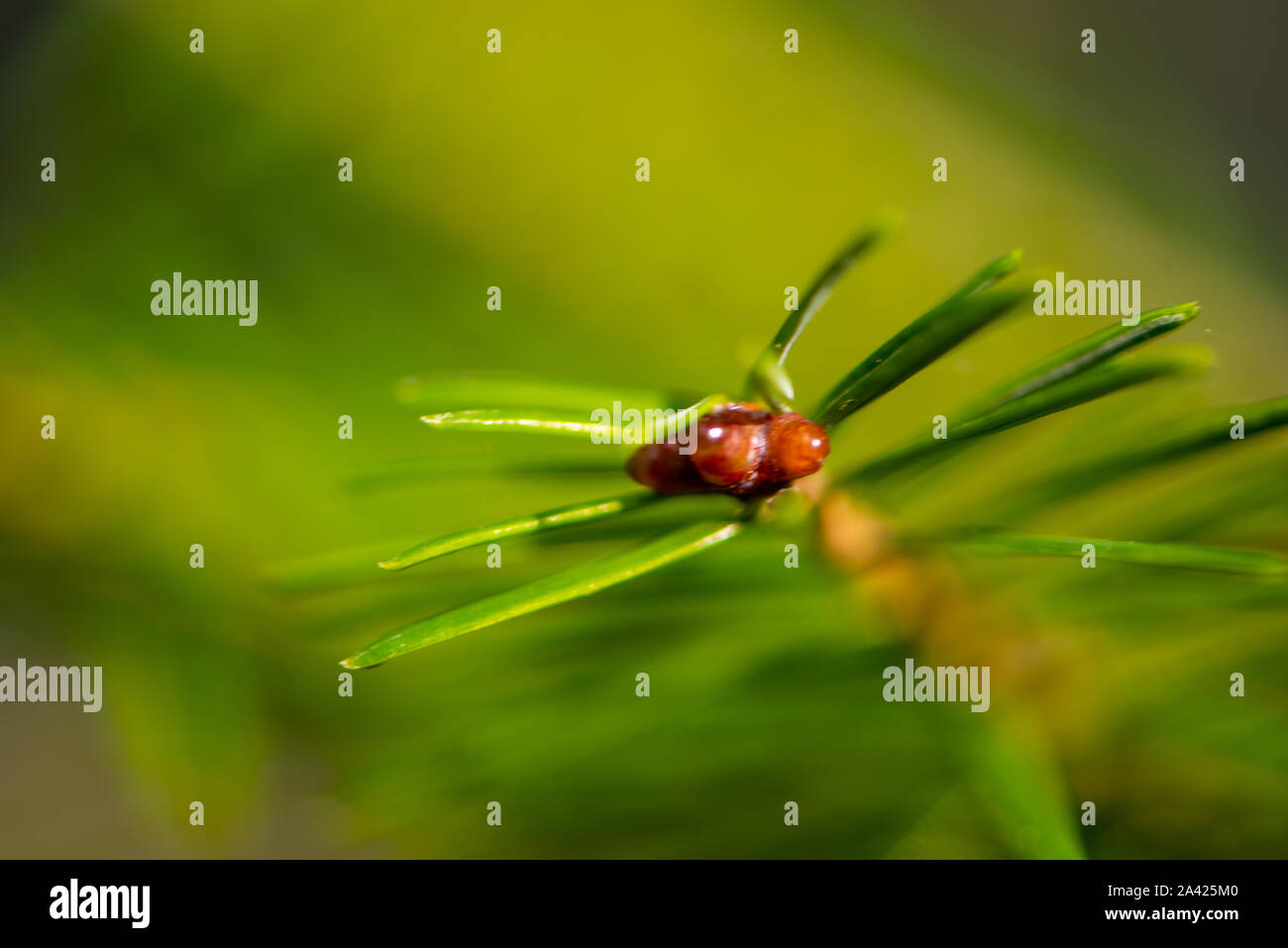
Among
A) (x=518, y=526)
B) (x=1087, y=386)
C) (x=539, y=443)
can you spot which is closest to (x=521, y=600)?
(x=518, y=526)

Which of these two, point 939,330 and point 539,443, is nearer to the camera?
point 939,330

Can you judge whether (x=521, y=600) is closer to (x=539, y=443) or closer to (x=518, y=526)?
(x=518, y=526)

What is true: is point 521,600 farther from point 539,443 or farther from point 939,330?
point 539,443

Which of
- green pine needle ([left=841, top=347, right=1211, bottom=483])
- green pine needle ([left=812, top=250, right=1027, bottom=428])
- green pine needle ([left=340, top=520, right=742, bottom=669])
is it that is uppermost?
green pine needle ([left=812, top=250, right=1027, bottom=428])

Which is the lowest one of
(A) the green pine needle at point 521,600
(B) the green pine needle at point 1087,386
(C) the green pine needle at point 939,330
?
(A) the green pine needle at point 521,600

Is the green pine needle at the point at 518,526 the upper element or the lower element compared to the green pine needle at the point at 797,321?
lower

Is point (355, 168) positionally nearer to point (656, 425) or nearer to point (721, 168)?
point (721, 168)

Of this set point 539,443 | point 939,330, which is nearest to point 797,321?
point 939,330

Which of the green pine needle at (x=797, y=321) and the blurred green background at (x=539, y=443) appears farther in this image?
the blurred green background at (x=539, y=443)
